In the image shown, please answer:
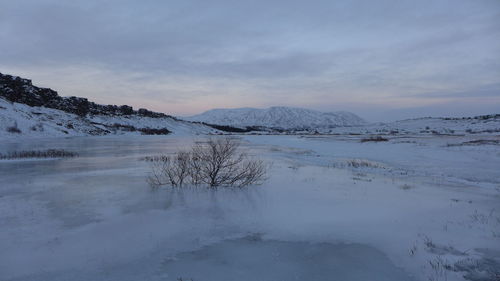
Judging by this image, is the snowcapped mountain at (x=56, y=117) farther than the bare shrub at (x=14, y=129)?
Yes

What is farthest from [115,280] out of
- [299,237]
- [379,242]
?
[379,242]

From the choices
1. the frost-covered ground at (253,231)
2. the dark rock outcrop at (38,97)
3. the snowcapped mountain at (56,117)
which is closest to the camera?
the frost-covered ground at (253,231)

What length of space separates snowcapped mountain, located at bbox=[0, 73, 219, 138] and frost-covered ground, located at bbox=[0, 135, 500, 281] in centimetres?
5423

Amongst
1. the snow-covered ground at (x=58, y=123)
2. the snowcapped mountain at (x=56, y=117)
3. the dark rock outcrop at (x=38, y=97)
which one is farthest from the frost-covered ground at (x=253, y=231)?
the dark rock outcrop at (x=38, y=97)

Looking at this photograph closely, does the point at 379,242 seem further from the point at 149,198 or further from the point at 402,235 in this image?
the point at 149,198

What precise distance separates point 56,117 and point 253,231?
314 feet

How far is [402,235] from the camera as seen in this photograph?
6754mm

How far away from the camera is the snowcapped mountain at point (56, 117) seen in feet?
190

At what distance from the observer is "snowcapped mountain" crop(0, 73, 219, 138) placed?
57781 millimetres

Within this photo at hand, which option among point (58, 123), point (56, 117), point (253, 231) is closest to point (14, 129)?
point (58, 123)

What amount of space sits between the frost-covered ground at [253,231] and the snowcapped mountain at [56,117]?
2135 inches

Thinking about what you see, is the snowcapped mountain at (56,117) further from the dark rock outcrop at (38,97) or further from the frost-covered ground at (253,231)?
the frost-covered ground at (253,231)

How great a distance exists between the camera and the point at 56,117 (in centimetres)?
8475

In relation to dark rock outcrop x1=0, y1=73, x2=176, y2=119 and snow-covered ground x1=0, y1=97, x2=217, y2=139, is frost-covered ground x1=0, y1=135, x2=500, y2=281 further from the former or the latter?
dark rock outcrop x1=0, y1=73, x2=176, y2=119
